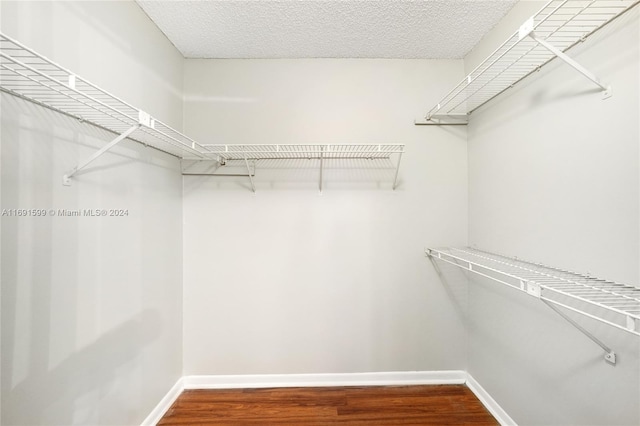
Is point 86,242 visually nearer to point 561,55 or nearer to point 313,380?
point 313,380

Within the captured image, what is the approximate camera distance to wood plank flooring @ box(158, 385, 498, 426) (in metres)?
1.42

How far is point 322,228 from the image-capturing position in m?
1.73

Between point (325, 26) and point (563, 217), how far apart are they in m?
1.59

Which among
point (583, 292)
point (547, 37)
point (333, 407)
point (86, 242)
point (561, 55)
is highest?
point (547, 37)

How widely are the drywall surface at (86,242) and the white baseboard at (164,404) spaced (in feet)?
0.13

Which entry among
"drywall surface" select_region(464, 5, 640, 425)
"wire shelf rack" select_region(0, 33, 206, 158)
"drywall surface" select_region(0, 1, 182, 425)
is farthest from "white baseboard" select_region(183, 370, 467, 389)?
"wire shelf rack" select_region(0, 33, 206, 158)

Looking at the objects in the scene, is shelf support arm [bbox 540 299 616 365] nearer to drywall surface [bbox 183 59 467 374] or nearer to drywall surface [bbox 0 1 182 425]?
drywall surface [bbox 183 59 467 374]

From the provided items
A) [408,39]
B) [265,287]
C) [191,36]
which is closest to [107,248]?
[265,287]

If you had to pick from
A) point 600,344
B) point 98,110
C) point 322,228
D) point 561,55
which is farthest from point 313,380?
point 561,55

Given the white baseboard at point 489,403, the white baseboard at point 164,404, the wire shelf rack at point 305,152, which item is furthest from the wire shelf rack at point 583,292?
the white baseboard at point 164,404

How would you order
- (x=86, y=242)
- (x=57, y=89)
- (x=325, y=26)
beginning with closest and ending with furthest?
(x=57, y=89), (x=86, y=242), (x=325, y=26)

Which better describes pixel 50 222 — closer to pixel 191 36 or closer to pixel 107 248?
pixel 107 248

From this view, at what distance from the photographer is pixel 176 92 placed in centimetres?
163

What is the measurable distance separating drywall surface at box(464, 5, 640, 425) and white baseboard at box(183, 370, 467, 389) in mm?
410
